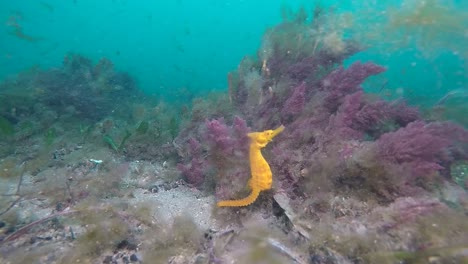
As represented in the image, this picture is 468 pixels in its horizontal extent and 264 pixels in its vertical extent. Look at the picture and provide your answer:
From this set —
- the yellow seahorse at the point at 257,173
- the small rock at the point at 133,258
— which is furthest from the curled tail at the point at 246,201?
the small rock at the point at 133,258

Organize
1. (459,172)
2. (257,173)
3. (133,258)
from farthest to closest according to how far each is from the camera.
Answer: (459,172) → (257,173) → (133,258)

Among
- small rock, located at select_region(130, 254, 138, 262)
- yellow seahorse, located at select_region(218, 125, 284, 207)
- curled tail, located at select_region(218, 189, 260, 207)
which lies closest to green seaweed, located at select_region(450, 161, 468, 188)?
yellow seahorse, located at select_region(218, 125, 284, 207)

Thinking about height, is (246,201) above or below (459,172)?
above

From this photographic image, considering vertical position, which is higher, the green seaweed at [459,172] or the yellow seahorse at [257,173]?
the yellow seahorse at [257,173]

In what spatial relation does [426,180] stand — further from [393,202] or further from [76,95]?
[76,95]

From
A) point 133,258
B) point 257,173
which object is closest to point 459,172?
point 257,173

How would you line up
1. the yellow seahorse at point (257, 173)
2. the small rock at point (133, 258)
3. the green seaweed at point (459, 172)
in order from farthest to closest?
the green seaweed at point (459, 172)
the yellow seahorse at point (257, 173)
the small rock at point (133, 258)

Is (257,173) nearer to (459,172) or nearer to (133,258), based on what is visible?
(133,258)

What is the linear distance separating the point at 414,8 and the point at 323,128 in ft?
20.4

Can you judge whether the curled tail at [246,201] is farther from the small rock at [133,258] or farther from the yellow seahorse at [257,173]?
the small rock at [133,258]

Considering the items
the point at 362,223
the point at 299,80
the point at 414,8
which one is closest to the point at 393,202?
the point at 362,223

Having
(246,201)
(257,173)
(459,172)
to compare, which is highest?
(257,173)

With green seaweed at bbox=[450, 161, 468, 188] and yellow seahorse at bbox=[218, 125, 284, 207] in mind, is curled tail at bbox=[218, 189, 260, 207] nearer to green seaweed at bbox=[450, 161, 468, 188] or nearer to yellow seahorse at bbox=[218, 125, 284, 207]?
yellow seahorse at bbox=[218, 125, 284, 207]

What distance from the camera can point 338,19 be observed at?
7.59 m
